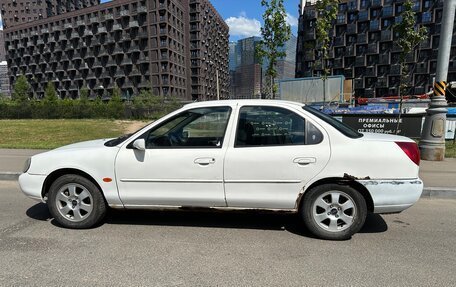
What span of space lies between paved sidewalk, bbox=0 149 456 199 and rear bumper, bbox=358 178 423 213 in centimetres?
232

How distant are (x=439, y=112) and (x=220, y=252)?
24.1ft

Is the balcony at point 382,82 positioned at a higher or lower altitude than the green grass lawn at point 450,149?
higher

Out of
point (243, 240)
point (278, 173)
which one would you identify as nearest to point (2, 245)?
point (243, 240)

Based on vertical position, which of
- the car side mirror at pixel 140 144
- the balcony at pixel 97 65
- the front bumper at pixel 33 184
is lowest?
the front bumper at pixel 33 184

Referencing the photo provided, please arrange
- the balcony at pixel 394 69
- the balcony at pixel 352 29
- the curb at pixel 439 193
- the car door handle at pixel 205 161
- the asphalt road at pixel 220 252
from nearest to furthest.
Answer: the asphalt road at pixel 220 252
the car door handle at pixel 205 161
the curb at pixel 439 193
the balcony at pixel 394 69
the balcony at pixel 352 29

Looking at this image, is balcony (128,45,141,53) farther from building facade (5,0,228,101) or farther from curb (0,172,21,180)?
curb (0,172,21,180)

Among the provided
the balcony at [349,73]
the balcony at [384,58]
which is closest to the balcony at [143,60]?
the balcony at [349,73]

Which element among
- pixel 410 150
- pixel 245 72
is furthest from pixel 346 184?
pixel 245 72

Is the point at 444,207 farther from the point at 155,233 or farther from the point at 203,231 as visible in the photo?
the point at 155,233

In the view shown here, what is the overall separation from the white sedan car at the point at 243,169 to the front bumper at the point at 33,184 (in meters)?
0.02

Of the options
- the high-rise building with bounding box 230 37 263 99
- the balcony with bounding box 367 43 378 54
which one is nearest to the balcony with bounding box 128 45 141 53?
the high-rise building with bounding box 230 37 263 99

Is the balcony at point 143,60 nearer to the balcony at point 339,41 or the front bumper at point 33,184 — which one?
the balcony at point 339,41

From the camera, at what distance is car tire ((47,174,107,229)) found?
3898mm

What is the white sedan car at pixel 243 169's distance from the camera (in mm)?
3465
